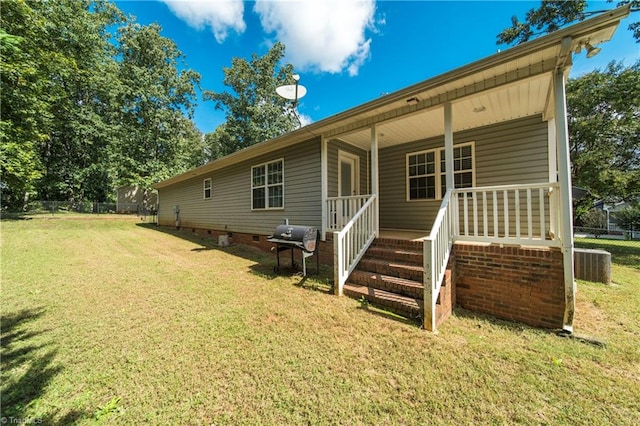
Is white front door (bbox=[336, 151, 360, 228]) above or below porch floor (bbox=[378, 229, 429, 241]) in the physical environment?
above

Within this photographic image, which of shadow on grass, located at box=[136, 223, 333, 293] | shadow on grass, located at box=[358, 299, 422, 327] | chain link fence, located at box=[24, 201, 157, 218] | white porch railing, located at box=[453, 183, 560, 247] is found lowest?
shadow on grass, located at box=[358, 299, 422, 327]

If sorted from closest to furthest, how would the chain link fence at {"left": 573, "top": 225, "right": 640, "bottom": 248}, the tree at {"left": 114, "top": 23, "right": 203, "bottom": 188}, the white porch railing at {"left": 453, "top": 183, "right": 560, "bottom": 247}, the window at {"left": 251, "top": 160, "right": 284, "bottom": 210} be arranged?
the white porch railing at {"left": 453, "top": 183, "right": 560, "bottom": 247}
the window at {"left": 251, "top": 160, "right": 284, "bottom": 210}
the chain link fence at {"left": 573, "top": 225, "right": 640, "bottom": 248}
the tree at {"left": 114, "top": 23, "right": 203, "bottom": 188}

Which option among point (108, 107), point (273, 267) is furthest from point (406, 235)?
point (108, 107)

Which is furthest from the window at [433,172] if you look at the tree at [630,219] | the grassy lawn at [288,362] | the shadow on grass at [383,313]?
the tree at [630,219]

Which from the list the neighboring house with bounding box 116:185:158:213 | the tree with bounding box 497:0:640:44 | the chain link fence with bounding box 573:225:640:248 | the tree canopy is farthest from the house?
the neighboring house with bounding box 116:185:158:213

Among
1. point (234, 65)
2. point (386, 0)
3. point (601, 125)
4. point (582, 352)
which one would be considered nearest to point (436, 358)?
point (582, 352)

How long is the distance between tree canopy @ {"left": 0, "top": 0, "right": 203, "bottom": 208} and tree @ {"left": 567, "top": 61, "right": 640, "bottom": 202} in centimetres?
2734

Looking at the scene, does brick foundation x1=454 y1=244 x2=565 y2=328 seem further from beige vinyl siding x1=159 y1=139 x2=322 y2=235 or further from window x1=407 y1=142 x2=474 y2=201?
beige vinyl siding x1=159 y1=139 x2=322 y2=235

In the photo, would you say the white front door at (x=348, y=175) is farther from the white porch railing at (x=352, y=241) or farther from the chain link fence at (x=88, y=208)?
the chain link fence at (x=88, y=208)

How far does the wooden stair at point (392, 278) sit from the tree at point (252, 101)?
21.0 metres

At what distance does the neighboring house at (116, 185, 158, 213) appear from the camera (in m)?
23.0

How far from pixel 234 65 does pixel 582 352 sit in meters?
28.2

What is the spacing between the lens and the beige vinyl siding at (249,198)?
6.65 metres

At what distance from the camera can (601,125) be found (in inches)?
458
